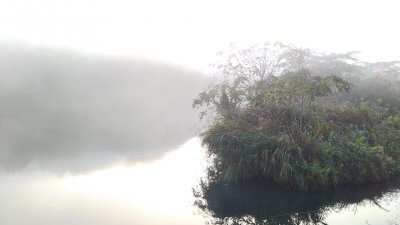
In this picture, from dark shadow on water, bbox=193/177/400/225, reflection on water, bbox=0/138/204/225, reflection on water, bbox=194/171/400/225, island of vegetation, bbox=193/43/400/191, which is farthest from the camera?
island of vegetation, bbox=193/43/400/191

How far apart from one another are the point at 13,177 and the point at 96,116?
27.4 metres

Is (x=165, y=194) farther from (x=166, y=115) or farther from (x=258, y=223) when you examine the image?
(x=166, y=115)

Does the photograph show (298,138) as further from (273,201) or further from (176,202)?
(176,202)

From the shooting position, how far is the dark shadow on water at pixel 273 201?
13422mm

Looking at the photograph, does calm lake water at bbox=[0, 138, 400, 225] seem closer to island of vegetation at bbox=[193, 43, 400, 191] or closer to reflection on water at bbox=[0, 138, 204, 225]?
reflection on water at bbox=[0, 138, 204, 225]

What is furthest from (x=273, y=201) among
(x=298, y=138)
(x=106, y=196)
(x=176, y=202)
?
(x=106, y=196)

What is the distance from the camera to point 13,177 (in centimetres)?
1958

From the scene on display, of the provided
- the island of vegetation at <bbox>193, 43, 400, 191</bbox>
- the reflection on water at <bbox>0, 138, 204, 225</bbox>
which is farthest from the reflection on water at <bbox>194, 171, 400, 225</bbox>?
the reflection on water at <bbox>0, 138, 204, 225</bbox>

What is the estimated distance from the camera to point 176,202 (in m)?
15.5

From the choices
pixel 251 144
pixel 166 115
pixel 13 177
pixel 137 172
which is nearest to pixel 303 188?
pixel 251 144

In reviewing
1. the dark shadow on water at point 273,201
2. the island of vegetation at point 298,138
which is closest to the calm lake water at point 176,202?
the dark shadow on water at point 273,201

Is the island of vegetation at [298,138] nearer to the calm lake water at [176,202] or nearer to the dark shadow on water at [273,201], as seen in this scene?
the dark shadow on water at [273,201]

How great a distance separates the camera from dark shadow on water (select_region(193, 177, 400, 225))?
44.0ft

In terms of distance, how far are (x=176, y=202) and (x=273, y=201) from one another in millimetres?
3939
